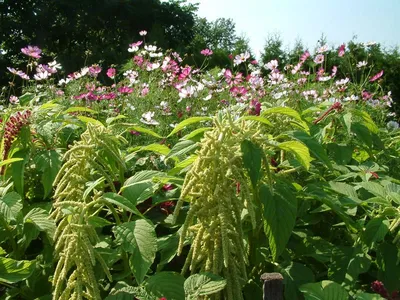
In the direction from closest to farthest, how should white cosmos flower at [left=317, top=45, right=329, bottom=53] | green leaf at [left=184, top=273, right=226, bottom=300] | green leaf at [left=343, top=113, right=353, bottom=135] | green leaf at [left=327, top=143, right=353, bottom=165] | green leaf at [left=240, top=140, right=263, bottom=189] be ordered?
green leaf at [left=184, top=273, right=226, bottom=300], green leaf at [left=240, top=140, right=263, bottom=189], green leaf at [left=343, top=113, right=353, bottom=135], green leaf at [left=327, top=143, right=353, bottom=165], white cosmos flower at [left=317, top=45, right=329, bottom=53]

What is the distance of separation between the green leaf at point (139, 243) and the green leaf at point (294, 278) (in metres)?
0.50

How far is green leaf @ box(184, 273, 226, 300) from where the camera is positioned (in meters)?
1.38

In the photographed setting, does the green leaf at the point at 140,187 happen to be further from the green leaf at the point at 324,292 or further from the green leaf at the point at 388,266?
the green leaf at the point at 388,266

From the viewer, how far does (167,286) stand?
1548 millimetres

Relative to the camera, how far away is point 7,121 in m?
2.26

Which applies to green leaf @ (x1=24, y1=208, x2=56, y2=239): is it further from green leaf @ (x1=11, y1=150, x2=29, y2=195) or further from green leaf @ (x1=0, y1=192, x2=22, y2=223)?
green leaf @ (x1=11, y1=150, x2=29, y2=195)

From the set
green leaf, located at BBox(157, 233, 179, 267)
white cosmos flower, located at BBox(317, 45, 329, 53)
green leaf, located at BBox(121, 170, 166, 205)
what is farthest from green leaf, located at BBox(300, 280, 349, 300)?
white cosmos flower, located at BBox(317, 45, 329, 53)

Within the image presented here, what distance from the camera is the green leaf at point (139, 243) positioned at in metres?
1.53

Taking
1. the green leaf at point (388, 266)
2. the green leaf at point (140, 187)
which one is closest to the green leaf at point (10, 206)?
the green leaf at point (140, 187)

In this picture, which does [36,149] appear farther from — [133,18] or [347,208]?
[133,18]

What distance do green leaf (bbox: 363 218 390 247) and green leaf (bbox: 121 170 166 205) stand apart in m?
0.72

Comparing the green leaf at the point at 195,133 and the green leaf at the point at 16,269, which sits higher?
the green leaf at the point at 195,133

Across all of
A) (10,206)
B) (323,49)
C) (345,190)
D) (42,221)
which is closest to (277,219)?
(345,190)

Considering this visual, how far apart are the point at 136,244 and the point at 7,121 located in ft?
3.27
